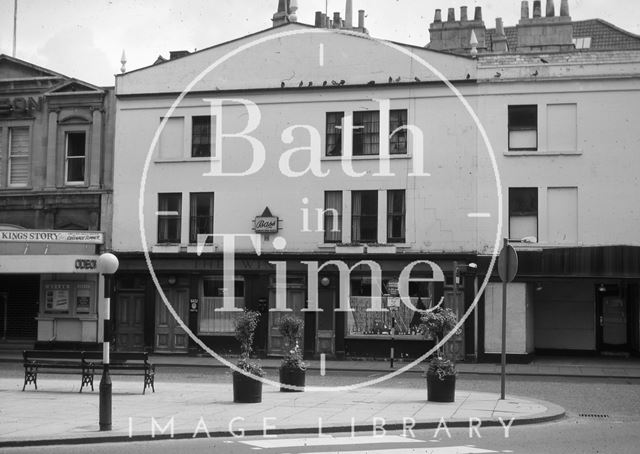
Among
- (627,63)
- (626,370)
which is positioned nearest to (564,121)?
(627,63)

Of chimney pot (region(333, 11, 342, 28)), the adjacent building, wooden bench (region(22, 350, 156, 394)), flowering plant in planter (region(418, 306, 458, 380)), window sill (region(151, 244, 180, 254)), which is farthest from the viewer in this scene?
chimney pot (region(333, 11, 342, 28))

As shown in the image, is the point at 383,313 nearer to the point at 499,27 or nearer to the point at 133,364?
the point at 133,364

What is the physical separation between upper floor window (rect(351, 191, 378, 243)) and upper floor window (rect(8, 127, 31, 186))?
12900mm

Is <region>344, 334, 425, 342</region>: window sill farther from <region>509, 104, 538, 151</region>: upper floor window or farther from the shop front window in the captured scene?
<region>509, 104, 538, 151</region>: upper floor window

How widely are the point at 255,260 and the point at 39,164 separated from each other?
9.51 m

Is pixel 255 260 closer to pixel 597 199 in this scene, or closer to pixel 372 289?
pixel 372 289

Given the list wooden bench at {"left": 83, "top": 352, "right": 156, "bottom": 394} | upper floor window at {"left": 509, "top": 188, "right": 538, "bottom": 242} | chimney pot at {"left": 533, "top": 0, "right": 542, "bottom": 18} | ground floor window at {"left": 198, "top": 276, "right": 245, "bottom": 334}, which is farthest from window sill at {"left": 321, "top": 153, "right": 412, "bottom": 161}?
chimney pot at {"left": 533, "top": 0, "right": 542, "bottom": 18}

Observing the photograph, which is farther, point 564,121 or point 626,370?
point 564,121

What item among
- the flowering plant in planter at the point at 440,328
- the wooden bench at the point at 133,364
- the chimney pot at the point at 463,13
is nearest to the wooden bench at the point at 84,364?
the wooden bench at the point at 133,364

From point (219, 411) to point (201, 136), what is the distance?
61.0ft

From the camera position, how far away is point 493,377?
88.3 ft

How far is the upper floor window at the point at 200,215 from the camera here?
34219mm

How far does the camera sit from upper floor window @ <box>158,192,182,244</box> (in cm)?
3444

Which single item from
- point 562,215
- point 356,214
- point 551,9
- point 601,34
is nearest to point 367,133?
point 356,214
